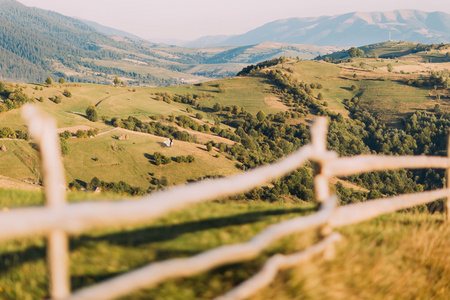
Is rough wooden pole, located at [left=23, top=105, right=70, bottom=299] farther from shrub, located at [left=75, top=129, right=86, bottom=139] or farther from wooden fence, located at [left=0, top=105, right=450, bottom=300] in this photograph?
shrub, located at [left=75, top=129, right=86, bottom=139]

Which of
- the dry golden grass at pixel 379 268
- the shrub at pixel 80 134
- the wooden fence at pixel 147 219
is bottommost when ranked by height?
the shrub at pixel 80 134

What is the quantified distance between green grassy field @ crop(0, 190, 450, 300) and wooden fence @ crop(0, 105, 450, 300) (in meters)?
0.38

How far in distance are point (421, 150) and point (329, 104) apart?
47445mm

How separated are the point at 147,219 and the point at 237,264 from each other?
1722mm

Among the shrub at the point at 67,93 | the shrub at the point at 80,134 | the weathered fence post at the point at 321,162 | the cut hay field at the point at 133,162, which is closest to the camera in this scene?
the weathered fence post at the point at 321,162

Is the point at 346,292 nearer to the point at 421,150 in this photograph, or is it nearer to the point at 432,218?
the point at 432,218

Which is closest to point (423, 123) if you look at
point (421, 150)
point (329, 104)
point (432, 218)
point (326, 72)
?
point (421, 150)

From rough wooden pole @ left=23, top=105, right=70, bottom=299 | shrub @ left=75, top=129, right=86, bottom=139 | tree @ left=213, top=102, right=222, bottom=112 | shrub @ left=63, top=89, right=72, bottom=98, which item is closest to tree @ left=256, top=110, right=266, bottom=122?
tree @ left=213, top=102, right=222, bottom=112

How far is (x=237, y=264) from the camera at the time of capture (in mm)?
4824

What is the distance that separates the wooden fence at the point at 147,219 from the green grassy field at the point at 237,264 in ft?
1.26

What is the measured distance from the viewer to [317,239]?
18.0 ft

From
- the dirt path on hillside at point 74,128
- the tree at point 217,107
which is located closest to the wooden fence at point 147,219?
the dirt path on hillside at point 74,128

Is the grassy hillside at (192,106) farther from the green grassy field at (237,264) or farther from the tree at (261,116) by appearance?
the green grassy field at (237,264)

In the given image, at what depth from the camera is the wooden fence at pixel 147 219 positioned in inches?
118
